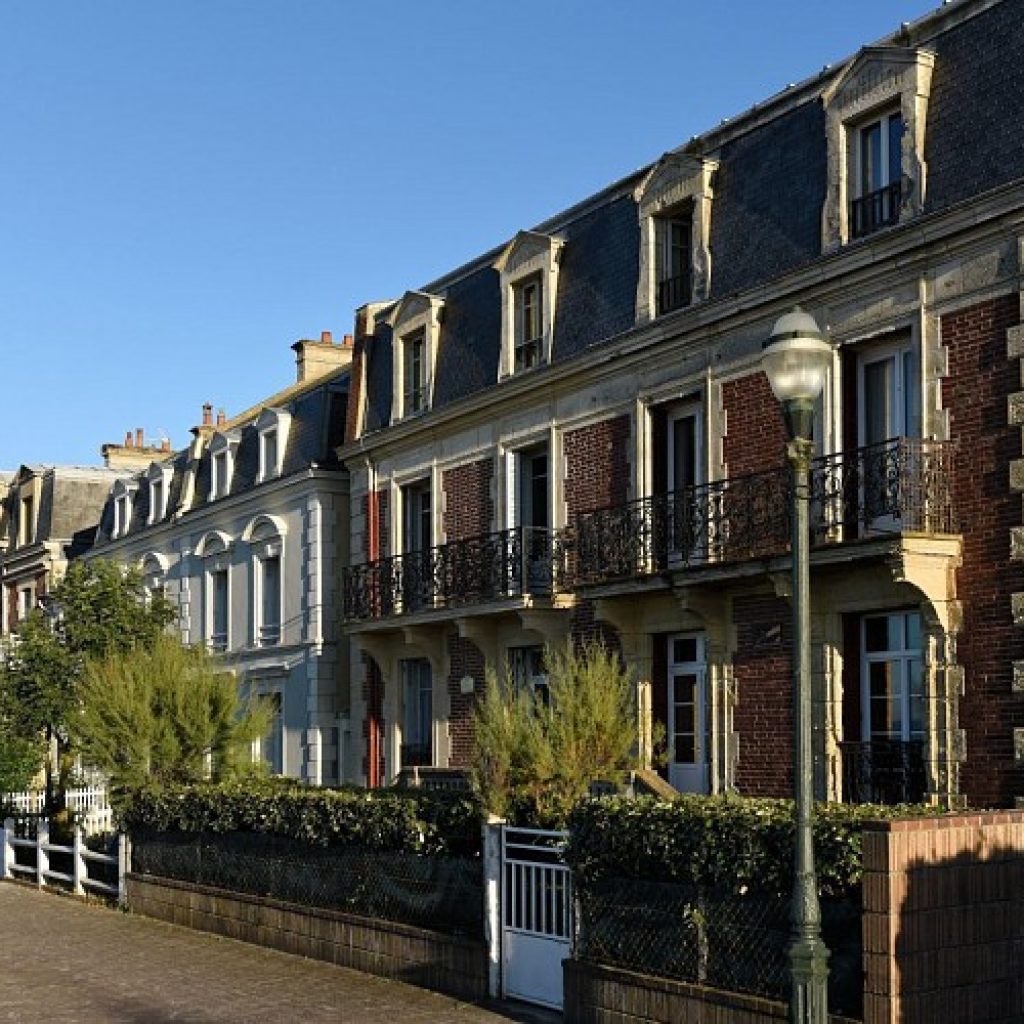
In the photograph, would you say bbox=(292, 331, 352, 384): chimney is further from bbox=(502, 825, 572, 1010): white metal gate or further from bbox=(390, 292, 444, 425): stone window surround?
bbox=(502, 825, 572, 1010): white metal gate

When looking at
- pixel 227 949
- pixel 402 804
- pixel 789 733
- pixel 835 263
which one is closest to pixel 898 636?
pixel 789 733

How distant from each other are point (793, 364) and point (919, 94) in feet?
25.8

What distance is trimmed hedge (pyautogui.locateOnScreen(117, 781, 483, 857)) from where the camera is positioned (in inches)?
592

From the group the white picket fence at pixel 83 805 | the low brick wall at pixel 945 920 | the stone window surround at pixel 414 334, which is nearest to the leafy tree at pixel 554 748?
the low brick wall at pixel 945 920

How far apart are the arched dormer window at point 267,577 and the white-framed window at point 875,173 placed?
49.3 ft

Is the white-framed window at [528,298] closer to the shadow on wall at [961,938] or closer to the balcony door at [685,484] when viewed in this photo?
the balcony door at [685,484]

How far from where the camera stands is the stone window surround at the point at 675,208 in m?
19.1

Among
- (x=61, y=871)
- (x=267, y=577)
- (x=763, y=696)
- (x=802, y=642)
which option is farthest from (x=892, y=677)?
(x=267, y=577)

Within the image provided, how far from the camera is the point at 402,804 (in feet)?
50.7

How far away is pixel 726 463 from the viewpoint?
1864cm

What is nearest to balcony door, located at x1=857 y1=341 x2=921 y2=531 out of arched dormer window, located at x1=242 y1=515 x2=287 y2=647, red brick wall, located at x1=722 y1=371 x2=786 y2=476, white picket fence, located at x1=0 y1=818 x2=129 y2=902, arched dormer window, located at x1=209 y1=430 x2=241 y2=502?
red brick wall, located at x1=722 y1=371 x2=786 y2=476

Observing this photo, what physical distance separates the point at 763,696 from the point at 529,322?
7126 millimetres

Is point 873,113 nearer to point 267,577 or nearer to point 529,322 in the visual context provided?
point 529,322

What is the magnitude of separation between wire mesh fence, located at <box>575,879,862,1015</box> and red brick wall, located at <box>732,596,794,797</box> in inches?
209
